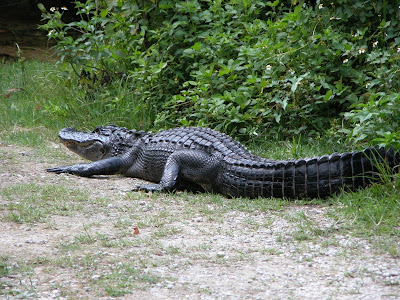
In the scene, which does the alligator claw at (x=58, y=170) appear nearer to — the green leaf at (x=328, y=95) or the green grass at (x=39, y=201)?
the green grass at (x=39, y=201)

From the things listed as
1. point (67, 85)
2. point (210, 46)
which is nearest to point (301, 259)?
point (210, 46)

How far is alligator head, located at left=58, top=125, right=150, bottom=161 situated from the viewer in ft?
20.6

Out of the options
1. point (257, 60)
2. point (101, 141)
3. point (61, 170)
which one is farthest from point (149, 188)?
point (257, 60)

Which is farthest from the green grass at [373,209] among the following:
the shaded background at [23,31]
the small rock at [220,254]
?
the shaded background at [23,31]

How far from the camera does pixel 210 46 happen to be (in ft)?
23.4

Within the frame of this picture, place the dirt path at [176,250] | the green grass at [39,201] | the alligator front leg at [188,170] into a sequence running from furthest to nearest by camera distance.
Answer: the alligator front leg at [188,170], the green grass at [39,201], the dirt path at [176,250]

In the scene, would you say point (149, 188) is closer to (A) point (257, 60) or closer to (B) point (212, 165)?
(B) point (212, 165)

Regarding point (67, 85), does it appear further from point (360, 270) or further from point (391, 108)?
point (360, 270)

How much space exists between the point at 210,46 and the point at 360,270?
4396 millimetres

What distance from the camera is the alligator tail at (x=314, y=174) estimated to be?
447cm

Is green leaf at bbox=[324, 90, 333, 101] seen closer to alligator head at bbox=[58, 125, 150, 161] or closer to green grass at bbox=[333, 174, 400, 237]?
green grass at bbox=[333, 174, 400, 237]

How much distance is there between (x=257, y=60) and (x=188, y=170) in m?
2.01

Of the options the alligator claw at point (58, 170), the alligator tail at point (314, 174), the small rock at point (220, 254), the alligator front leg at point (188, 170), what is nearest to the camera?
the small rock at point (220, 254)

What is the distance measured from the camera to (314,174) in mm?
4582
